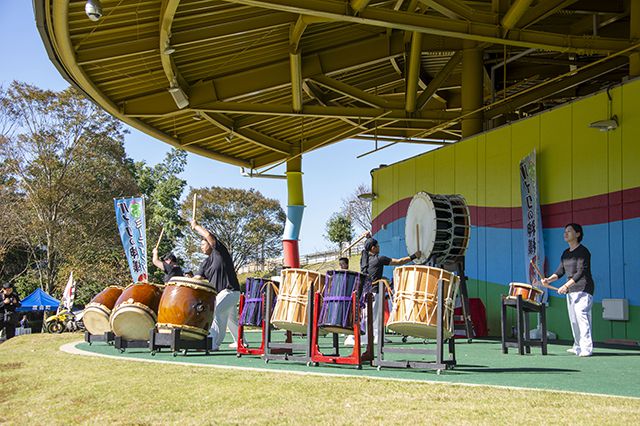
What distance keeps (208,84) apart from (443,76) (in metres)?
5.76

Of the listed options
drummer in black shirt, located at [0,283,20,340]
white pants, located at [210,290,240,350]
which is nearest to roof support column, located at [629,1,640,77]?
white pants, located at [210,290,240,350]

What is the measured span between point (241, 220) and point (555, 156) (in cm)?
4546

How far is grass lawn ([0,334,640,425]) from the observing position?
5.53m

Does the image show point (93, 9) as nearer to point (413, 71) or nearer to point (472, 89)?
point (413, 71)

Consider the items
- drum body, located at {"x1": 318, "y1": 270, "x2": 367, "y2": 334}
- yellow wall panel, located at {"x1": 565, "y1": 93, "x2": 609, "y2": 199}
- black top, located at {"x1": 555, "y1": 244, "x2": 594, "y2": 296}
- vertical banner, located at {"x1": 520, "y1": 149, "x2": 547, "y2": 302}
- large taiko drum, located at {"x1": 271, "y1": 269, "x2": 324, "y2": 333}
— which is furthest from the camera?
vertical banner, located at {"x1": 520, "y1": 149, "x2": 547, "y2": 302}

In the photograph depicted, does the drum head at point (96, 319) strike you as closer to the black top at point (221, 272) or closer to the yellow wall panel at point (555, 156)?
the black top at point (221, 272)

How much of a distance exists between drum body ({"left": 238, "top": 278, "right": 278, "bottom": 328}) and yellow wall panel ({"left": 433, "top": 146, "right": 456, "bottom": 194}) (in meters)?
7.93

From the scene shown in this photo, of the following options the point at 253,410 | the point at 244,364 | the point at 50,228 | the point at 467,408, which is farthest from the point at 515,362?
the point at 50,228

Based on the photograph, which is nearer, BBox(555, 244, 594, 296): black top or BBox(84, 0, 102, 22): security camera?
BBox(555, 244, 594, 296): black top

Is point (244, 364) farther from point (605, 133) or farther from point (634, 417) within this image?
point (605, 133)

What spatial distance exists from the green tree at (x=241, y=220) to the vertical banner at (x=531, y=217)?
143ft

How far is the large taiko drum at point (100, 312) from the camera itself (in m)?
13.0

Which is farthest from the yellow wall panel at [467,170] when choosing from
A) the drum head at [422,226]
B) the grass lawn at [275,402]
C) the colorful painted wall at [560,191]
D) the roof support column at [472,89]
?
the grass lawn at [275,402]

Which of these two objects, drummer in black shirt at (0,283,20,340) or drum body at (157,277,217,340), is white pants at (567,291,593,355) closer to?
drum body at (157,277,217,340)
